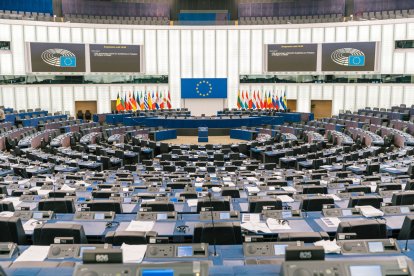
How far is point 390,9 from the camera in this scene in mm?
39188

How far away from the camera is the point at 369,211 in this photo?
7.93 meters

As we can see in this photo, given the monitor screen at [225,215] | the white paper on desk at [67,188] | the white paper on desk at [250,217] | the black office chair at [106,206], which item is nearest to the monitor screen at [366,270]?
the white paper on desk at [250,217]

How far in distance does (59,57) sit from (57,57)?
0.17 metres

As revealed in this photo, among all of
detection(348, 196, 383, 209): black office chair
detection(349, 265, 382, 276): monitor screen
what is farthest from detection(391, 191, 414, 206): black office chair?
detection(349, 265, 382, 276): monitor screen

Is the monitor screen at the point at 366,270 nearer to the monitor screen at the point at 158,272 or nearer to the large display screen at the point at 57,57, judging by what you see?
the monitor screen at the point at 158,272

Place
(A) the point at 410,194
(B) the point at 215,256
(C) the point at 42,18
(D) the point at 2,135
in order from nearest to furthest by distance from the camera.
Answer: (B) the point at 215,256
(A) the point at 410,194
(D) the point at 2,135
(C) the point at 42,18

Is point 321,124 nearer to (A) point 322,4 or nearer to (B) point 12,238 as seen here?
(A) point 322,4

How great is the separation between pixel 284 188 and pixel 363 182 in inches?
89.6

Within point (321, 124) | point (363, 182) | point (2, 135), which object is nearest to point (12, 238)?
point (363, 182)

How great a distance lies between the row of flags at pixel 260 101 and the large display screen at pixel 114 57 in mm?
10369

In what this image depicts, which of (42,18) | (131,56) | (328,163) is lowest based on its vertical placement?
(328,163)

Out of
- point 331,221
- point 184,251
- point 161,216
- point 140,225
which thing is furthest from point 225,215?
point 184,251

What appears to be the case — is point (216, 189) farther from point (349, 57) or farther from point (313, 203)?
point (349, 57)

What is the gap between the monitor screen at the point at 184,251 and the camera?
513 cm
